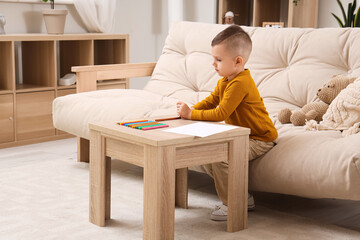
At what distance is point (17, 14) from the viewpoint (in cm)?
388

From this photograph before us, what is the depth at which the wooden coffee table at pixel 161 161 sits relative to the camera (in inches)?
68.7

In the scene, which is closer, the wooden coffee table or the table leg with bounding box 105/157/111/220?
the wooden coffee table

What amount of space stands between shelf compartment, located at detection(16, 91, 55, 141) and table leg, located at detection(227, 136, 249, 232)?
6.58ft

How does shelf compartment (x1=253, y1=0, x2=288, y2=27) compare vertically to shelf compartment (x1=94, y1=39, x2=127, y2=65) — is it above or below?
above

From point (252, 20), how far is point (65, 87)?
207cm

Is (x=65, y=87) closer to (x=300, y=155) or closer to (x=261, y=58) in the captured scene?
(x=261, y=58)

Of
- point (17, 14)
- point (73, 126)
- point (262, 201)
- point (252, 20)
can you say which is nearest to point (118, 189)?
point (73, 126)

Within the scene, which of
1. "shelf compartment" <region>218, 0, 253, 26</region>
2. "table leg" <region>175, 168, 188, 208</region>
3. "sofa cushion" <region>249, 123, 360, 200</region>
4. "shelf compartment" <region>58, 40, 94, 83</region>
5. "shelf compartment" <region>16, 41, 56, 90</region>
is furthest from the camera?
"shelf compartment" <region>218, 0, 253, 26</region>

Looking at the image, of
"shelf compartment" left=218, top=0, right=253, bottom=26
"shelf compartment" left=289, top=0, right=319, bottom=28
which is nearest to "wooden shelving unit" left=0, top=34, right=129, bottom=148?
"shelf compartment" left=218, top=0, right=253, bottom=26

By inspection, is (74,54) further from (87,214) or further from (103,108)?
(87,214)

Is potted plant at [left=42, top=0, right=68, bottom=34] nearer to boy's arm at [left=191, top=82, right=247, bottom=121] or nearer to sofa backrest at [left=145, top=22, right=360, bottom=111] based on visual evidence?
sofa backrest at [left=145, top=22, right=360, bottom=111]

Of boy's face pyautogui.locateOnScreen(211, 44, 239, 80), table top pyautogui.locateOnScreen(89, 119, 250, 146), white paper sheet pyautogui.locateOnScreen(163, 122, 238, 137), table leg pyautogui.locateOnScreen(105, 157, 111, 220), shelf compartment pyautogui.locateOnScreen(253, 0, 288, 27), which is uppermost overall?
shelf compartment pyautogui.locateOnScreen(253, 0, 288, 27)

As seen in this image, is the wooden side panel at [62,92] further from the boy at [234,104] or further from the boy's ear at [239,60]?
the boy's ear at [239,60]

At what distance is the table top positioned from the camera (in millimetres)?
1733
